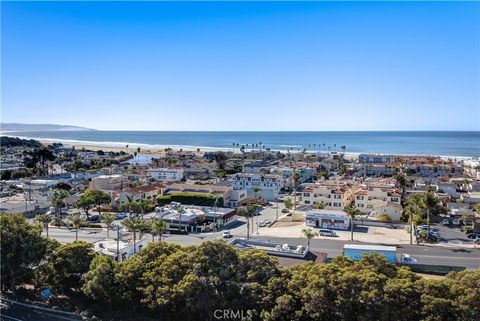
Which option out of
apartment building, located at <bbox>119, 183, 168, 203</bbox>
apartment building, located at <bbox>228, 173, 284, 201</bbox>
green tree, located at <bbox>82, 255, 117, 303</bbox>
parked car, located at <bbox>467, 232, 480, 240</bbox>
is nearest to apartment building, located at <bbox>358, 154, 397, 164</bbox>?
apartment building, located at <bbox>228, 173, 284, 201</bbox>

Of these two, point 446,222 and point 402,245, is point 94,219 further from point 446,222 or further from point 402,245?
point 446,222

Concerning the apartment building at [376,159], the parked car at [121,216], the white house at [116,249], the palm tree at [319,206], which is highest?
the apartment building at [376,159]

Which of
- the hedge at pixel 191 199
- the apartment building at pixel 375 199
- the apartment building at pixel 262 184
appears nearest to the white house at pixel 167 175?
the apartment building at pixel 262 184

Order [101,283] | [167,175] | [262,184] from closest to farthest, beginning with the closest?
[101,283] < [262,184] < [167,175]

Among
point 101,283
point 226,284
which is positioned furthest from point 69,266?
point 226,284

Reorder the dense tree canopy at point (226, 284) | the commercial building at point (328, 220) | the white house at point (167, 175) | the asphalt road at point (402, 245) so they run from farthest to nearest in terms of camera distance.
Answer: the white house at point (167, 175) → the commercial building at point (328, 220) → the asphalt road at point (402, 245) → the dense tree canopy at point (226, 284)

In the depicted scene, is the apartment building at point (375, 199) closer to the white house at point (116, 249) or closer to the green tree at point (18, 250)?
the white house at point (116, 249)

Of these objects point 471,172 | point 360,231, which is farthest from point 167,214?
point 471,172

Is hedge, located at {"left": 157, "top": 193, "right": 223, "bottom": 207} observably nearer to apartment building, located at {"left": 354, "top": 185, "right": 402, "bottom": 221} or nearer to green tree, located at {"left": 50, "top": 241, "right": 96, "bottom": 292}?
apartment building, located at {"left": 354, "top": 185, "right": 402, "bottom": 221}

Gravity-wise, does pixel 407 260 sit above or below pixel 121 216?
above
